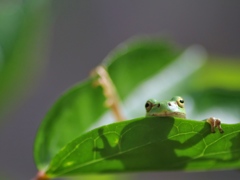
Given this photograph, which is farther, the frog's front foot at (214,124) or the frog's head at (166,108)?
the frog's head at (166,108)

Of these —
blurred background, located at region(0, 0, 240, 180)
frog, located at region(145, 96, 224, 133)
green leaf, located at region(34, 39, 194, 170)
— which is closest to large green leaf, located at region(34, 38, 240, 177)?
green leaf, located at region(34, 39, 194, 170)

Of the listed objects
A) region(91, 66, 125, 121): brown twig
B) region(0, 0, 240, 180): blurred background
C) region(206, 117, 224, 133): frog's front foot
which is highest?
region(0, 0, 240, 180): blurred background

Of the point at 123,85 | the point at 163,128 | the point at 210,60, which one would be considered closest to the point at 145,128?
the point at 163,128

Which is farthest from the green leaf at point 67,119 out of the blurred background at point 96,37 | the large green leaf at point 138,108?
the blurred background at point 96,37

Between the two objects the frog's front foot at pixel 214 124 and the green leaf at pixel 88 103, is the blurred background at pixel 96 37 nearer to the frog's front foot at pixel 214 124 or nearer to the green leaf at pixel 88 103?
the green leaf at pixel 88 103

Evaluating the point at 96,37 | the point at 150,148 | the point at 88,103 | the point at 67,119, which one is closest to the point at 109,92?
the point at 88,103

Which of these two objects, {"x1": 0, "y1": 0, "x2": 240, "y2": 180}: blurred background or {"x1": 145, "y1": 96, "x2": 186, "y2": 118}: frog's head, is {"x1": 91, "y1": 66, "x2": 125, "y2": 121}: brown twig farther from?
{"x1": 0, "y1": 0, "x2": 240, "y2": 180}: blurred background

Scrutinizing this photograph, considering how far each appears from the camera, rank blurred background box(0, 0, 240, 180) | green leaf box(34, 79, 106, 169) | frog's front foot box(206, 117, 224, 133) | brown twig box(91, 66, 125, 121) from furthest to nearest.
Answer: blurred background box(0, 0, 240, 180) < brown twig box(91, 66, 125, 121) < green leaf box(34, 79, 106, 169) < frog's front foot box(206, 117, 224, 133)
